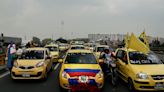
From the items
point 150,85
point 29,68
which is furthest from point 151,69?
point 29,68

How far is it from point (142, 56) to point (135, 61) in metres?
0.64

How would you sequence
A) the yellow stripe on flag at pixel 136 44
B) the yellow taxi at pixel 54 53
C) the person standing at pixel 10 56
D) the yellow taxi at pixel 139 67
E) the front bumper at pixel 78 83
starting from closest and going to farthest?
the front bumper at pixel 78 83
the yellow taxi at pixel 139 67
the yellow stripe on flag at pixel 136 44
the person standing at pixel 10 56
the yellow taxi at pixel 54 53

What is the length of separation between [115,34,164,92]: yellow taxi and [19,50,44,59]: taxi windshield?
376 cm

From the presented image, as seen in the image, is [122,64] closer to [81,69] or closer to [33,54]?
[81,69]

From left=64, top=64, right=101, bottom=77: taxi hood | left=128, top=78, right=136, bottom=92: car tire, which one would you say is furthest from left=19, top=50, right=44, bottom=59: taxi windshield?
left=128, top=78, right=136, bottom=92: car tire

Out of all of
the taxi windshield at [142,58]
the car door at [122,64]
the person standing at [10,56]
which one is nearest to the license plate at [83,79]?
the car door at [122,64]

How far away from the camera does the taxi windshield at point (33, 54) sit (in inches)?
567

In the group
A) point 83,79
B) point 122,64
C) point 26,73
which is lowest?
point 26,73

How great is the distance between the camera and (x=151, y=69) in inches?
418

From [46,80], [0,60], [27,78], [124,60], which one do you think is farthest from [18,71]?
[0,60]

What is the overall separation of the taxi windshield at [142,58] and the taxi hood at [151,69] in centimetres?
51

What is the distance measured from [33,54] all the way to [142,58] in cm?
555

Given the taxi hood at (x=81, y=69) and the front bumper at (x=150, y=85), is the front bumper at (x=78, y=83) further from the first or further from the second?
the front bumper at (x=150, y=85)

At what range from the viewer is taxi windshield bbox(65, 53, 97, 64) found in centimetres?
1186
